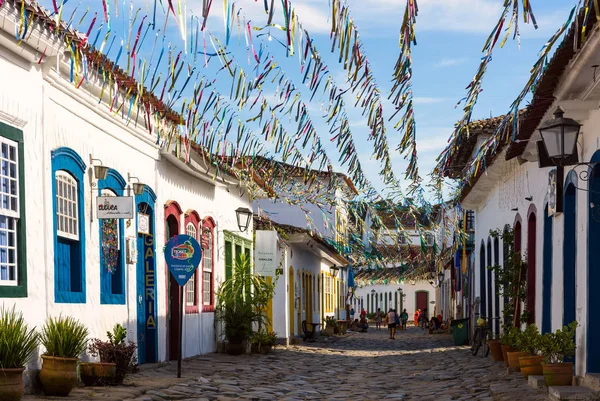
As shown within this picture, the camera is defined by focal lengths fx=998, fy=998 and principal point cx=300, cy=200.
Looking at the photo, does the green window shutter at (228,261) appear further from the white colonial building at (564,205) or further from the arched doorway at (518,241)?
the arched doorway at (518,241)

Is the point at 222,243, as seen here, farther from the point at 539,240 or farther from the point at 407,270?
the point at 407,270

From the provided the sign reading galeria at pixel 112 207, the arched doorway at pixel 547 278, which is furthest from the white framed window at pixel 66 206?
the arched doorway at pixel 547 278

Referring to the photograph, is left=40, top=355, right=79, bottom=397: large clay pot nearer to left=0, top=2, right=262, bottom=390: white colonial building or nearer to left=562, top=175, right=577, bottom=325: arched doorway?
left=0, top=2, right=262, bottom=390: white colonial building

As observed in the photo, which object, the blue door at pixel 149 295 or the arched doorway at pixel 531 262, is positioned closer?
the arched doorway at pixel 531 262

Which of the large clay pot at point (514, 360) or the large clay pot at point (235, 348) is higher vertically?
the large clay pot at point (514, 360)

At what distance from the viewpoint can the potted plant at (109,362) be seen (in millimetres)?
11969

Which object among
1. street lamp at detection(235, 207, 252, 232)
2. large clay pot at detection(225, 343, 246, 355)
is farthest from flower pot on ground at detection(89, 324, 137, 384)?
street lamp at detection(235, 207, 252, 232)

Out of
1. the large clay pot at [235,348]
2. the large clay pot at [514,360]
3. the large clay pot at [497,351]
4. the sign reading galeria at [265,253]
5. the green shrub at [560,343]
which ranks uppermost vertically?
the sign reading galeria at [265,253]

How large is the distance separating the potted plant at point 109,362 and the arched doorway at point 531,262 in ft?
22.0

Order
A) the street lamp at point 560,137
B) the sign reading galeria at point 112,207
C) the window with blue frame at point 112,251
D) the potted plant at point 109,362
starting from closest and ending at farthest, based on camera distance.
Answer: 1. the street lamp at point 560,137
2. the potted plant at point 109,362
3. the sign reading galeria at point 112,207
4. the window with blue frame at point 112,251

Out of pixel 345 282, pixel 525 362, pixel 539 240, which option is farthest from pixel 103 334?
pixel 345 282

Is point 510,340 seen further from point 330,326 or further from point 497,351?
point 330,326

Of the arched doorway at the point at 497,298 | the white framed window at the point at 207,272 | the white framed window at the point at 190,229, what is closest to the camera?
the white framed window at the point at 190,229

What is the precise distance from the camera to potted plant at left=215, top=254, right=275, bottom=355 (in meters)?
20.9
